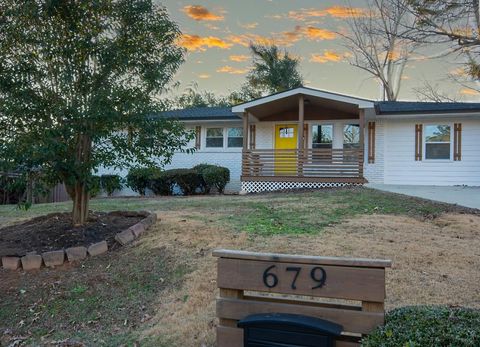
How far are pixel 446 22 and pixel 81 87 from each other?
11.5 metres

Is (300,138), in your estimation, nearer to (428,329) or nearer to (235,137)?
(235,137)

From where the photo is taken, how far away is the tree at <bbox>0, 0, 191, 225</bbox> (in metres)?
5.94

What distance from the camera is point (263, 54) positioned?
31703 mm

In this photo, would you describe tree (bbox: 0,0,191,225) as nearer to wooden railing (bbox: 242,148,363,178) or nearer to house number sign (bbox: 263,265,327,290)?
house number sign (bbox: 263,265,327,290)

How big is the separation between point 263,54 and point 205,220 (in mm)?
25889

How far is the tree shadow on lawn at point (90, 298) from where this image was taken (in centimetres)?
427

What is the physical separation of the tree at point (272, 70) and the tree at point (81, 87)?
24290 millimetres

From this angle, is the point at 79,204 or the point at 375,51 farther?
the point at 375,51

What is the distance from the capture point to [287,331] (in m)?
2.77

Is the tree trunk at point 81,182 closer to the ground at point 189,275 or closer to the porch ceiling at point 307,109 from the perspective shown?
the ground at point 189,275

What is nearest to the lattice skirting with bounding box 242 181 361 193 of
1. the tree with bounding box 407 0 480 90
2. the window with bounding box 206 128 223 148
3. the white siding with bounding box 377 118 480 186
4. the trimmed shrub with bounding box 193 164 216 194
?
the trimmed shrub with bounding box 193 164 216 194

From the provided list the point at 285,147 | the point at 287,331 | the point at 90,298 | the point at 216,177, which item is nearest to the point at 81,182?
the point at 90,298

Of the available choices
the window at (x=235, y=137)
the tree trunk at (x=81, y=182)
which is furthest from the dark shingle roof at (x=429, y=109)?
the tree trunk at (x=81, y=182)

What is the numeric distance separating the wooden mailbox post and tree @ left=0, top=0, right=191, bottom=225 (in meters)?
3.47
